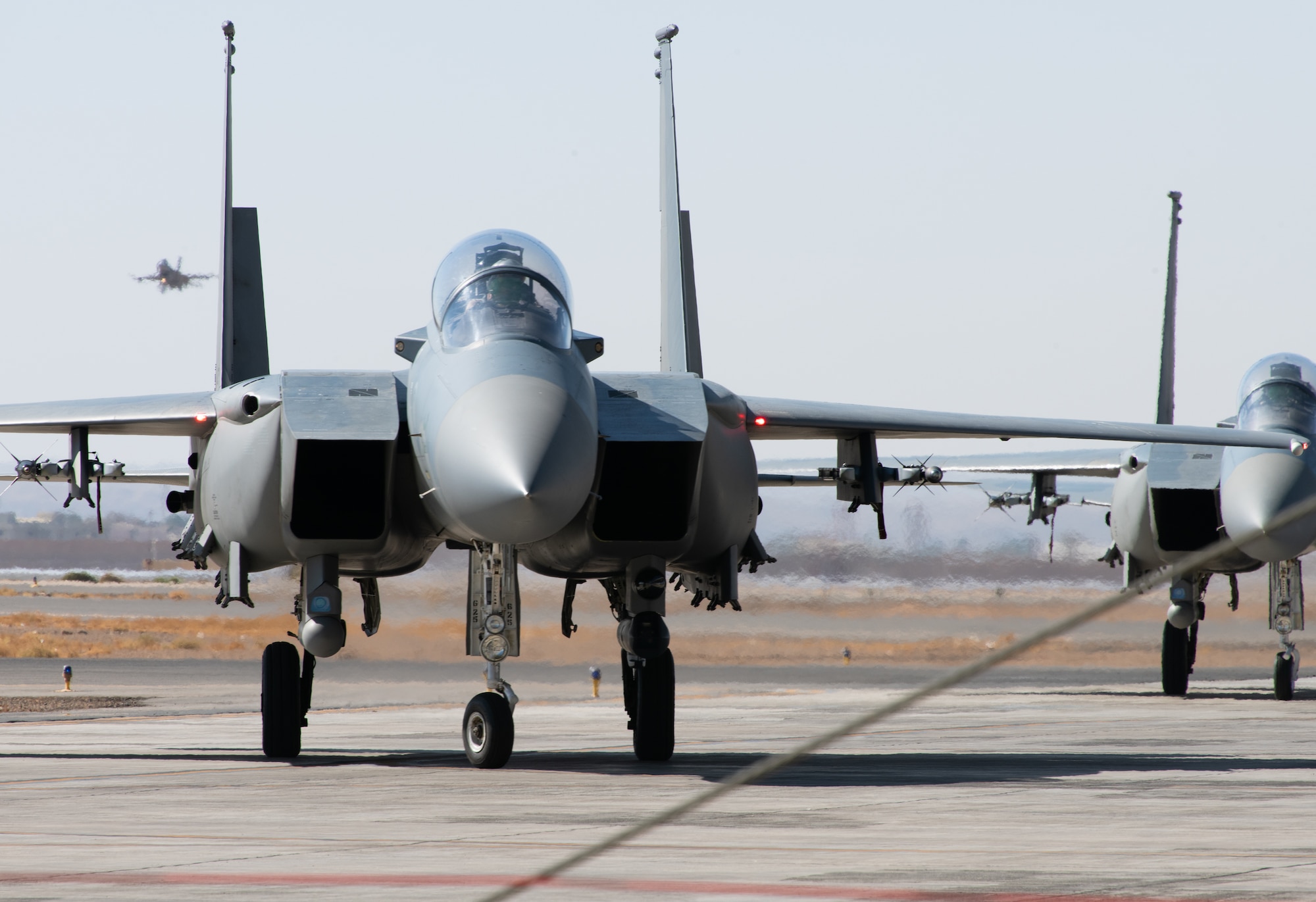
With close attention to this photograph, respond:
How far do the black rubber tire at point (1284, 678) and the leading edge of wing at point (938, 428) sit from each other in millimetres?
7830

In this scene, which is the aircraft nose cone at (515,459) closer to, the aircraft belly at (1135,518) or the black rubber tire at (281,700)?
the black rubber tire at (281,700)

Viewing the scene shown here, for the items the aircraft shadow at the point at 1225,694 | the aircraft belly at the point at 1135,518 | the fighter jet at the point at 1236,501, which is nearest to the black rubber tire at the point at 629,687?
the fighter jet at the point at 1236,501

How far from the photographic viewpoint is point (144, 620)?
49.3 m

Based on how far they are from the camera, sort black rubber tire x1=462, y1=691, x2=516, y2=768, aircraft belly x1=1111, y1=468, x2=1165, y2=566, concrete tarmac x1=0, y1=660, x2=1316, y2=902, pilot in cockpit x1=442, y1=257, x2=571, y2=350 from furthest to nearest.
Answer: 1. aircraft belly x1=1111, y1=468, x2=1165, y2=566
2. black rubber tire x1=462, y1=691, x2=516, y2=768
3. pilot in cockpit x1=442, y1=257, x2=571, y2=350
4. concrete tarmac x1=0, y1=660, x2=1316, y2=902

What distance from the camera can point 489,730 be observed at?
1126cm

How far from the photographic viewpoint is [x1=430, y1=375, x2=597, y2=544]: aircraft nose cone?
386 inches

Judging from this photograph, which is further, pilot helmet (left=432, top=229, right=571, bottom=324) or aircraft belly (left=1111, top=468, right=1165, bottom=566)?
aircraft belly (left=1111, top=468, right=1165, bottom=566)

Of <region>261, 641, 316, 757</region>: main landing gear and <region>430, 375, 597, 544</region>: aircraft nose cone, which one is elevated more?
<region>430, 375, 597, 544</region>: aircraft nose cone

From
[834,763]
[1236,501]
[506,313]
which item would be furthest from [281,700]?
[1236,501]

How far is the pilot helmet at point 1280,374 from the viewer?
18672mm

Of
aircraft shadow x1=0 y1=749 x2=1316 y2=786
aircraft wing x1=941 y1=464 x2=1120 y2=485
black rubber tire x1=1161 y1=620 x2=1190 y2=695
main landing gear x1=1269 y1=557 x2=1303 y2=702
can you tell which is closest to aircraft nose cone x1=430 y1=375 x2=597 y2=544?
aircraft shadow x1=0 y1=749 x2=1316 y2=786

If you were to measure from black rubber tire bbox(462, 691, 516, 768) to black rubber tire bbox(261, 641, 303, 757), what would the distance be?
6.64 ft

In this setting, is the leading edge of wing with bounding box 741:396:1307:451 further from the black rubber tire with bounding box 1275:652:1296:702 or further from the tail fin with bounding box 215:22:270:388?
the black rubber tire with bounding box 1275:652:1296:702

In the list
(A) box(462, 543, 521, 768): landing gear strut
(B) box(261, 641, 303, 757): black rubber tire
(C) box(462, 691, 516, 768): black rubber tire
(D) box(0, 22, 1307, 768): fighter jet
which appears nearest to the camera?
(D) box(0, 22, 1307, 768): fighter jet
